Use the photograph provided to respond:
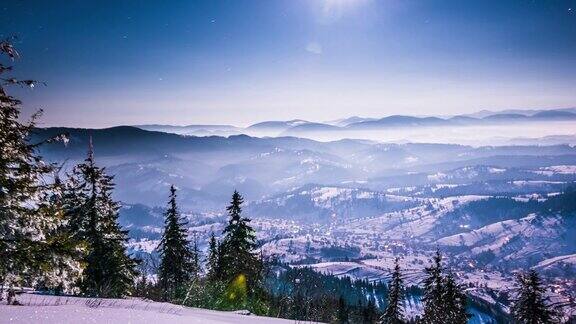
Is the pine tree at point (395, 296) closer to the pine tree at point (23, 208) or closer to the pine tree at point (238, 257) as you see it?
the pine tree at point (238, 257)

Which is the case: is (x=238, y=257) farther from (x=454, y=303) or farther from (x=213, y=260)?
(x=454, y=303)

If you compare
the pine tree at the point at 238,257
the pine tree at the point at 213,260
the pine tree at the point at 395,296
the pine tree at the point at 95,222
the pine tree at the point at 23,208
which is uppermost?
the pine tree at the point at 23,208

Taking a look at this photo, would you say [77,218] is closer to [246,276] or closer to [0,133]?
[246,276]

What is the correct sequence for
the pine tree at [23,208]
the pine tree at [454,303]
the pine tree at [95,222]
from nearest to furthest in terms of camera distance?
the pine tree at [23,208], the pine tree at [95,222], the pine tree at [454,303]

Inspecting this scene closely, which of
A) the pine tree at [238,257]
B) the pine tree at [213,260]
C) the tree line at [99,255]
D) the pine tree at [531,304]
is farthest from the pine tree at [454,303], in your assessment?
the pine tree at [213,260]

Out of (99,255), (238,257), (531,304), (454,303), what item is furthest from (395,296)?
(99,255)

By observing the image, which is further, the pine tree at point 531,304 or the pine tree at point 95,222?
the pine tree at point 531,304

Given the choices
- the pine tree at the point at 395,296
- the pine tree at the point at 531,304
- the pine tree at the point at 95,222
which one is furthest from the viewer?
the pine tree at the point at 395,296
